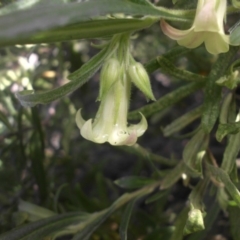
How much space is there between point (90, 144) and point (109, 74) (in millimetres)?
785

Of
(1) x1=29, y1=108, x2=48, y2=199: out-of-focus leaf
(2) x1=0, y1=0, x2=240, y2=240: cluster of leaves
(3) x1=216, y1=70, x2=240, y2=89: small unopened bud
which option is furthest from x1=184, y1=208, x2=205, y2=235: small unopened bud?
(1) x1=29, y1=108, x2=48, y2=199: out-of-focus leaf

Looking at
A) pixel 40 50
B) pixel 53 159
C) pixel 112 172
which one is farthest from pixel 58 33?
pixel 112 172

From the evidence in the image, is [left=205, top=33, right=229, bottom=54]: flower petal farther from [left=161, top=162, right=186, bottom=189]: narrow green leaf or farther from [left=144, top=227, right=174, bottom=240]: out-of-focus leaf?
[left=144, top=227, right=174, bottom=240]: out-of-focus leaf

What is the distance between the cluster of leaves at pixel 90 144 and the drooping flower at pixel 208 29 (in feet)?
0.10

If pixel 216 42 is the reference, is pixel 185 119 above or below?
below

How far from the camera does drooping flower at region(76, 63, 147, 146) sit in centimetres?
66

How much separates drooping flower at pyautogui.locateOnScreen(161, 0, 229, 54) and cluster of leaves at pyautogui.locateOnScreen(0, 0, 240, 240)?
31 mm

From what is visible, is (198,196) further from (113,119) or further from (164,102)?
(113,119)

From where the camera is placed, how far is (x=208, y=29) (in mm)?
571

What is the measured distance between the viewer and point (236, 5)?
653 mm

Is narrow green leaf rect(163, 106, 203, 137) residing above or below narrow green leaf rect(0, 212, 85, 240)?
above

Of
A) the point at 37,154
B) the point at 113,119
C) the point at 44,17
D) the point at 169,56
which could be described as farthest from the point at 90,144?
the point at 44,17

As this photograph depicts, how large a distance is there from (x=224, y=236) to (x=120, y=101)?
2.32ft

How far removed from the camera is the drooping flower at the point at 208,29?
1.86 feet
